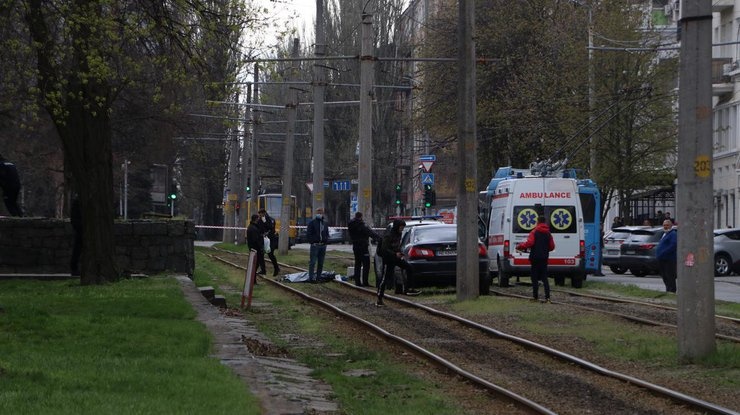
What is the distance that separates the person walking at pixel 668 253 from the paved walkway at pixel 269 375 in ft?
38.8

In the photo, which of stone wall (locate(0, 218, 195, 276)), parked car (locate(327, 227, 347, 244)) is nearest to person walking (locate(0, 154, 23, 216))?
stone wall (locate(0, 218, 195, 276))

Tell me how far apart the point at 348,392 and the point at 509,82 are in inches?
1571

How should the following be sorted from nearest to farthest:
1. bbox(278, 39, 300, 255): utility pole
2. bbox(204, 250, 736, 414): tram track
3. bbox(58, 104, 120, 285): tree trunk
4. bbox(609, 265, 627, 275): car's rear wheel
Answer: bbox(204, 250, 736, 414): tram track → bbox(58, 104, 120, 285): tree trunk → bbox(609, 265, 627, 275): car's rear wheel → bbox(278, 39, 300, 255): utility pole

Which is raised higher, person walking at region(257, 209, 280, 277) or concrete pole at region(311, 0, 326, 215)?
concrete pole at region(311, 0, 326, 215)

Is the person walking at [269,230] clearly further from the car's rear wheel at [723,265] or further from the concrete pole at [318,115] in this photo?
the car's rear wheel at [723,265]

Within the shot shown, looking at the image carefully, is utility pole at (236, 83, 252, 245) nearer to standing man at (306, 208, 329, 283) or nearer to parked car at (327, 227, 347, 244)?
parked car at (327, 227, 347, 244)

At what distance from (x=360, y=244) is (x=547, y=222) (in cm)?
424

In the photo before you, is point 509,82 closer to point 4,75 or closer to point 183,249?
point 183,249

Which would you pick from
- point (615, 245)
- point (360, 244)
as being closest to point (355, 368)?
point (360, 244)

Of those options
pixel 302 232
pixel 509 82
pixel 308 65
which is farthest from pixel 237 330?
pixel 302 232

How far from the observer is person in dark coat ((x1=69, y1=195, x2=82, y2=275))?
1049 inches

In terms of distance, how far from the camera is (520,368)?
14383 millimetres

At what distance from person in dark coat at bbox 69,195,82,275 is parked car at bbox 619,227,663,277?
18848 millimetres

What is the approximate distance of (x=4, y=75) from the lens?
857 inches
